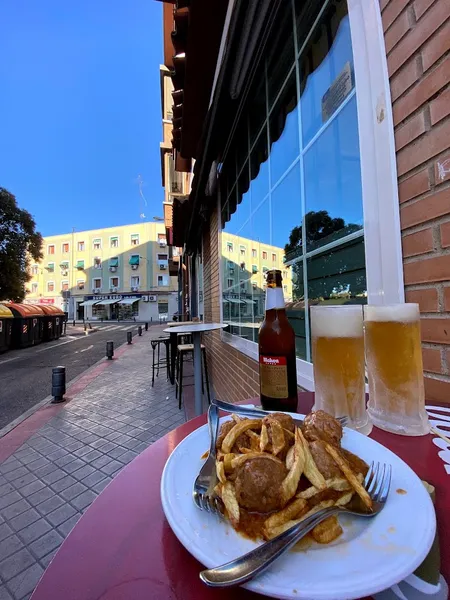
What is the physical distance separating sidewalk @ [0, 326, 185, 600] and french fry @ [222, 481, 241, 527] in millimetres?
1875

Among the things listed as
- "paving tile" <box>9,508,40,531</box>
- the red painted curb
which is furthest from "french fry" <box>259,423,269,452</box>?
the red painted curb

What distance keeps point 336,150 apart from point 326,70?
20.2 inches

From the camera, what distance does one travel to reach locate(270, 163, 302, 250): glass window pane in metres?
1.96

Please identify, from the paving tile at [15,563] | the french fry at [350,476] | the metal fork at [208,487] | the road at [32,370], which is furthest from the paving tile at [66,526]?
the road at [32,370]

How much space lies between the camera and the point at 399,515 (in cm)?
45

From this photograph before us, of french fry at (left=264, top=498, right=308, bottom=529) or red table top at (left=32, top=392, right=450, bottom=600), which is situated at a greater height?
french fry at (left=264, top=498, right=308, bottom=529)

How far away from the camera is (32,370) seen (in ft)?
24.6

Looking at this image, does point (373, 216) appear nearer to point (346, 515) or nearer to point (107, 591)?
point (346, 515)

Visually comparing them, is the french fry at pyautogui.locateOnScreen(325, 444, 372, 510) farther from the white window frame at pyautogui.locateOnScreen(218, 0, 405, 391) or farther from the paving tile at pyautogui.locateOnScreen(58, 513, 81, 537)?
the paving tile at pyautogui.locateOnScreen(58, 513, 81, 537)

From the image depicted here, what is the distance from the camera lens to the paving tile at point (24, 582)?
5.05 feet

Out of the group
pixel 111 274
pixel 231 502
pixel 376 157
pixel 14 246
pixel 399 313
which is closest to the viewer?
pixel 231 502

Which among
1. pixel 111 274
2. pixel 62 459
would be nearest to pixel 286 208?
pixel 62 459

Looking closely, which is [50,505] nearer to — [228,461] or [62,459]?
[62,459]

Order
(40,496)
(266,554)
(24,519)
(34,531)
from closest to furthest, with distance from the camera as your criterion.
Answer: (266,554) < (34,531) < (24,519) < (40,496)
